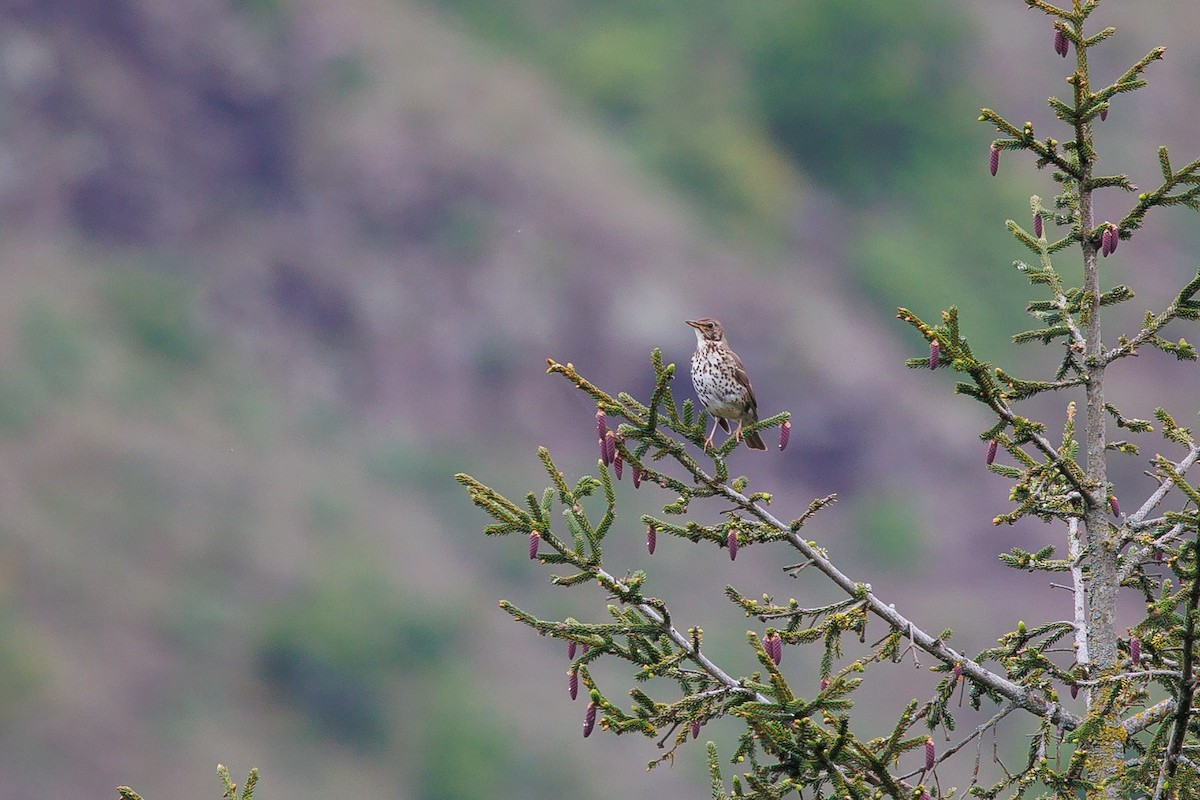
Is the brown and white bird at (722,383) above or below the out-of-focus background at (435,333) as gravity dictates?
Answer: below

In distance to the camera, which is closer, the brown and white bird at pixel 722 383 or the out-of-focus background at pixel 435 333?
the brown and white bird at pixel 722 383

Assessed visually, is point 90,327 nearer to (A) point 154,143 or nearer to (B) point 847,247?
(A) point 154,143

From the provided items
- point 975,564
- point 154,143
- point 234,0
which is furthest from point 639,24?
point 975,564

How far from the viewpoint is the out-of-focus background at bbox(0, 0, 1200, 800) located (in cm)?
4869

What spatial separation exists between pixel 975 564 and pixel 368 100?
25886 mm

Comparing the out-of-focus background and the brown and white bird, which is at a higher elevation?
the out-of-focus background

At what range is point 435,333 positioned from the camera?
6053 cm

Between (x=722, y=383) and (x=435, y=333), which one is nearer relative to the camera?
(x=722, y=383)

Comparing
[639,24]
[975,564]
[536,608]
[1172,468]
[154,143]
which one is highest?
[639,24]

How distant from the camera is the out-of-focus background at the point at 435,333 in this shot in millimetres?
48688

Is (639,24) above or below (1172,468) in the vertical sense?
above

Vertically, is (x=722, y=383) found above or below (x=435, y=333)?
below

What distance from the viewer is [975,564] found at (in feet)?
185

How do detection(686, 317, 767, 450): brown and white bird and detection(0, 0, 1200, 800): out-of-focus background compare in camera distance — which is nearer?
detection(686, 317, 767, 450): brown and white bird
